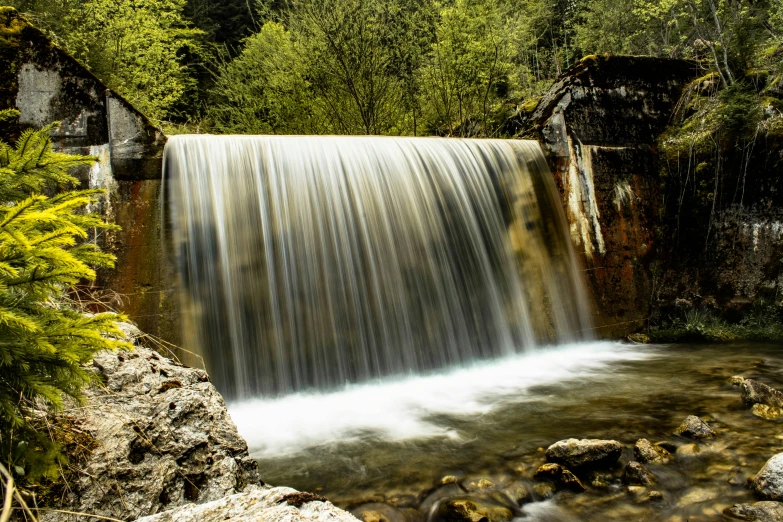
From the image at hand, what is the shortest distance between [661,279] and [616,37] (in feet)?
57.9

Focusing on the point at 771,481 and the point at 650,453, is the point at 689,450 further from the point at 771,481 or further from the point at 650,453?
the point at 771,481

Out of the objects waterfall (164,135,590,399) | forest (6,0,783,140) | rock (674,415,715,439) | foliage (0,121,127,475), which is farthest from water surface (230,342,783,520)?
forest (6,0,783,140)

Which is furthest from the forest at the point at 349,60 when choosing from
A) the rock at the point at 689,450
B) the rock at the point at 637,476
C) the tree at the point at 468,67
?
the rock at the point at 637,476

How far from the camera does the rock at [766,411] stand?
4.03 metres

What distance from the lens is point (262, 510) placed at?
1.71 meters

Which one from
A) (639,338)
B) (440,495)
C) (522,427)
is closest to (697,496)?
(522,427)

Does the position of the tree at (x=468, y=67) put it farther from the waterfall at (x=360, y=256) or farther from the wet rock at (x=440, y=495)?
the wet rock at (x=440, y=495)

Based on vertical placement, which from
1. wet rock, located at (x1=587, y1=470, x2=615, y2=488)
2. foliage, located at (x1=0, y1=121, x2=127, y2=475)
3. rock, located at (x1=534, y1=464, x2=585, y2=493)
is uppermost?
foliage, located at (x1=0, y1=121, x2=127, y2=475)

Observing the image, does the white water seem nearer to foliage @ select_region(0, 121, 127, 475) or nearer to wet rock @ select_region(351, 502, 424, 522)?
wet rock @ select_region(351, 502, 424, 522)

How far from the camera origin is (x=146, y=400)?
254cm

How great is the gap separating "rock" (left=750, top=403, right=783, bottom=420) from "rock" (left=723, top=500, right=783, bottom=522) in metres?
1.55

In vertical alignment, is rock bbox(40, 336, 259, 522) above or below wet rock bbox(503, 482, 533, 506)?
above

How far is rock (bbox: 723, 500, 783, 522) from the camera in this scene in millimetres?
2700

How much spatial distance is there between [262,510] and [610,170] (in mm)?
8099
